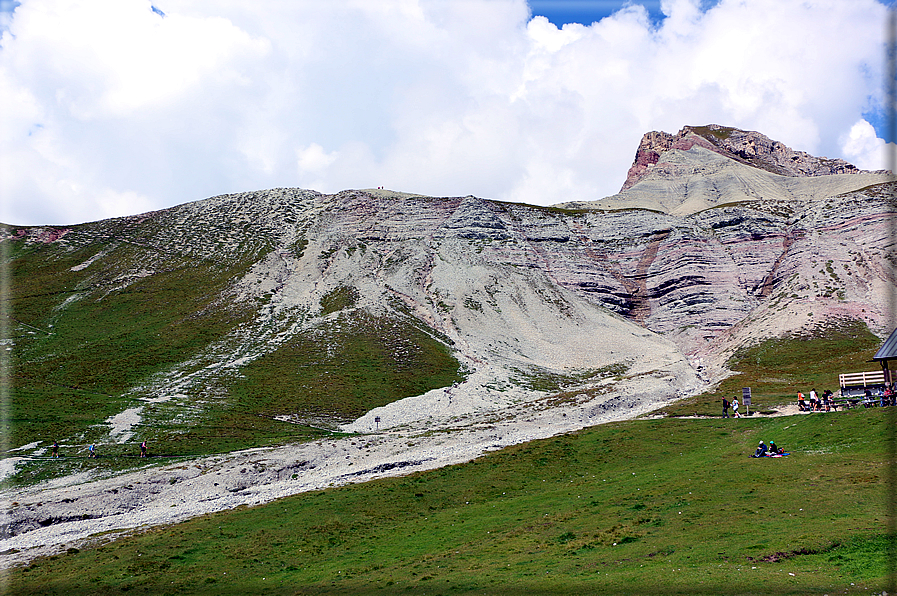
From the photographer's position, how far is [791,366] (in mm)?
94562

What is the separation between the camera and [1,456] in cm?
5616

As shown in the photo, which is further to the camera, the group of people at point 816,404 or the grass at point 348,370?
the grass at point 348,370

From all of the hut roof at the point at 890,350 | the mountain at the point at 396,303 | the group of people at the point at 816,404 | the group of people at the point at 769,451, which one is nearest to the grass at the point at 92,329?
the mountain at the point at 396,303

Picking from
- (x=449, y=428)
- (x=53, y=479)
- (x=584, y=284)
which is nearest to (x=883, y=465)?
(x=449, y=428)

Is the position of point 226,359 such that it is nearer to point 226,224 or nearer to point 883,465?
point 226,224

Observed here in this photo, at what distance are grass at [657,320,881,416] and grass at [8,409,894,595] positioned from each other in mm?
18477

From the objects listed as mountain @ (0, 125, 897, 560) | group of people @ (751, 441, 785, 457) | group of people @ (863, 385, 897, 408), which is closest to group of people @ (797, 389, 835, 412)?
group of people @ (863, 385, 897, 408)

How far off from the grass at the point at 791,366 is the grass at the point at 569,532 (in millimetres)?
18477

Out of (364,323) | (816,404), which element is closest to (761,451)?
(816,404)

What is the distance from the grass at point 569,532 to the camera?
21234mm

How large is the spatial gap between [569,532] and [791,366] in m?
82.2

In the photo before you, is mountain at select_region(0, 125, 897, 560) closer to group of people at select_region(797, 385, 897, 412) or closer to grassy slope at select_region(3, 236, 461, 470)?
grassy slope at select_region(3, 236, 461, 470)

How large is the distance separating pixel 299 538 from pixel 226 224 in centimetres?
14292

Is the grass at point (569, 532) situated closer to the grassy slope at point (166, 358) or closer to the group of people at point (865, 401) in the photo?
the group of people at point (865, 401)
